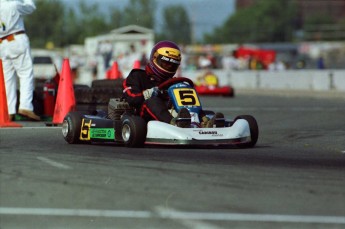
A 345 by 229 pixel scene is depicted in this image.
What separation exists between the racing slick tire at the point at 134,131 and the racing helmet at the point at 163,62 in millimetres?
1010

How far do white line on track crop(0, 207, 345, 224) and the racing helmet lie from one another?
16.8ft

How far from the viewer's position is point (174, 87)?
11.4m

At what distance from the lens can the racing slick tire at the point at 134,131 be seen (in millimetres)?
10707

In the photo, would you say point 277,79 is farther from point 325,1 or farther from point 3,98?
point 325,1

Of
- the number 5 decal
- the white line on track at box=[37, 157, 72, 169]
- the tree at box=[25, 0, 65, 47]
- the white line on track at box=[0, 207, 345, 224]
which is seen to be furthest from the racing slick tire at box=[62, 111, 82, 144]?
the tree at box=[25, 0, 65, 47]

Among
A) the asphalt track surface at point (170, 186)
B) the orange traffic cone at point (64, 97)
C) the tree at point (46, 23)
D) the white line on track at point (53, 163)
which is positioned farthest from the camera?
the tree at point (46, 23)

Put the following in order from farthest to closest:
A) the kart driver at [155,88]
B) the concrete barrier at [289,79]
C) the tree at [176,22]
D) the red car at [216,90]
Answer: the tree at [176,22] < the concrete barrier at [289,79] < the red car at [216,90] < the kart driver at [155,88]

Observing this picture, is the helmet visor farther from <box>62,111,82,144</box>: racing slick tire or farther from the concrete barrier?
the concrete barrier

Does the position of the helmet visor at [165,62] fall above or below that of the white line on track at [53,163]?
above

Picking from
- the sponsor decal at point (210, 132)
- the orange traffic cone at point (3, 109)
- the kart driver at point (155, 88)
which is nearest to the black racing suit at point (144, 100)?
the kart driver at point (155, 88)

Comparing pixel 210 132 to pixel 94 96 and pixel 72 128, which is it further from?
pixel 94 96

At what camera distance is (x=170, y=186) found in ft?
25.4

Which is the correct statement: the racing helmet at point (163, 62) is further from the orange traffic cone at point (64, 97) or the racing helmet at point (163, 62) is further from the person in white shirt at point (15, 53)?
the person in white shirt at point (15, 53)

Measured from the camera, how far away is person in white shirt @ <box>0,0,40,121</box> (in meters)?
15.2
